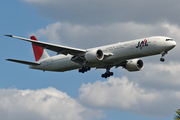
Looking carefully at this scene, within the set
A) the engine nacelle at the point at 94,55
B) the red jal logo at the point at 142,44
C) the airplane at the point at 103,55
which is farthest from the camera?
the engine nacelle at the point at 94,55

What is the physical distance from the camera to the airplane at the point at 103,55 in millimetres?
54875

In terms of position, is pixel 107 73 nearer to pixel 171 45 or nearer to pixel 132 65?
pixel 132 65

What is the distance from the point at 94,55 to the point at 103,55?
1.64 metres

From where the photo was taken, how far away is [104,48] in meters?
60.0

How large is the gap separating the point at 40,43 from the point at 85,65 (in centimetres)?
863

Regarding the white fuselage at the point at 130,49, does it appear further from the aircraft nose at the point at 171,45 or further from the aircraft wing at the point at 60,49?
the aircraft wing at the point at 60,49

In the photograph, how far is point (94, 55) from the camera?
57.6 meters

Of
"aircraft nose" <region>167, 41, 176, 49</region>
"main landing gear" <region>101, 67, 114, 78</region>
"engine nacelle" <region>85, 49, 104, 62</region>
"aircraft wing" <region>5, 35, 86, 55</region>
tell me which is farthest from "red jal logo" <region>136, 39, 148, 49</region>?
"main landing gear" <region>101, 67, 114, 78</region>

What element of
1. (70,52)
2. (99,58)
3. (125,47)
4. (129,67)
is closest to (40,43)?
(70,52)

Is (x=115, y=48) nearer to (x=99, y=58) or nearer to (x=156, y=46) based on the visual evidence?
(x=99, y=58)

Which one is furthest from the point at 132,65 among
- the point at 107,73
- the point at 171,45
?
the point at 171,45

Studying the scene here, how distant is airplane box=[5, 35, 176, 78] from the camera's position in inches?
2160

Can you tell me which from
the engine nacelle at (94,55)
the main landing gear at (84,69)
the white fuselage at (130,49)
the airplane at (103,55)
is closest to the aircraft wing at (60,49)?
the airplane at (103,55)

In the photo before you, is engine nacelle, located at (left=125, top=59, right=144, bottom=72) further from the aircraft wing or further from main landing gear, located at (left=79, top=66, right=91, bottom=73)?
the aircraft wing
